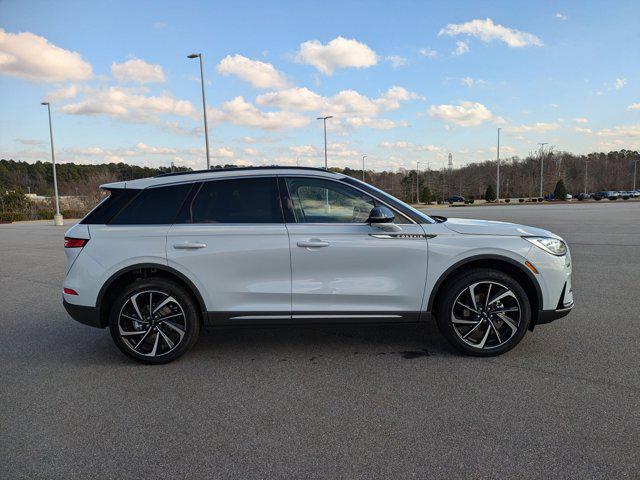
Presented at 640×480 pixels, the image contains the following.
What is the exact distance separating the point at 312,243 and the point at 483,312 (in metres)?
1.73

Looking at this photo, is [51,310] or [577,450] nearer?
[577,450]

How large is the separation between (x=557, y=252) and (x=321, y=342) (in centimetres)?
250

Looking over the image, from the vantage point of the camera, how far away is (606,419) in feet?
10.2

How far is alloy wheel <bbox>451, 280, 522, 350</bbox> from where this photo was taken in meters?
4.26

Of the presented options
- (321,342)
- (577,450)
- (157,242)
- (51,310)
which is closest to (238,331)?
(321,342)

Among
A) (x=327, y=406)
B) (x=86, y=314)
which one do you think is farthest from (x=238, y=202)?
(x=327, y=406)

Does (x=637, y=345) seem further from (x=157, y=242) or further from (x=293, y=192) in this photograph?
(x=157, y=242)

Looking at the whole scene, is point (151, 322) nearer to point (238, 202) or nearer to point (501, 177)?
point (238, 202)

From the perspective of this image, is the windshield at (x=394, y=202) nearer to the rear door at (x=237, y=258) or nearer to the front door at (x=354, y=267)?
the front door at (x=354, y=267)

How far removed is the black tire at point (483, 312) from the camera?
13.9 ft

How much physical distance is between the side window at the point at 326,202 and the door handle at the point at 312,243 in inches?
8.4

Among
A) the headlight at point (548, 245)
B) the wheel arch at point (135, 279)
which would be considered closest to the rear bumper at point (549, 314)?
the headlight at point (548, 245)

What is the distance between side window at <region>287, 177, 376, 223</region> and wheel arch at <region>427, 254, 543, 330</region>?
3.09ft

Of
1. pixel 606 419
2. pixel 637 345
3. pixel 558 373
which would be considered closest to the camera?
pixel 606 419
